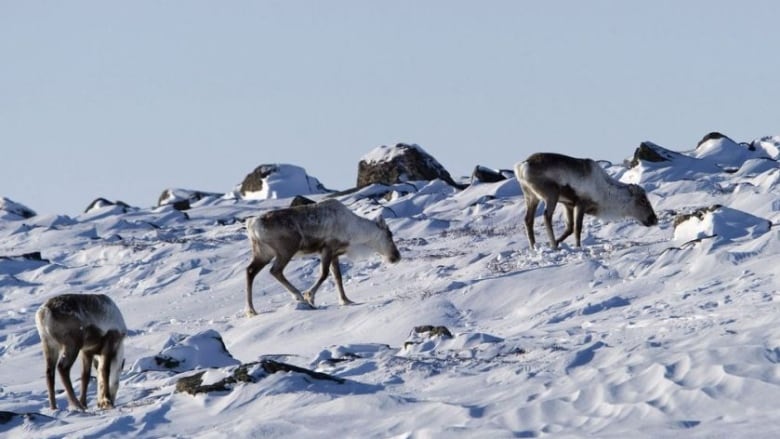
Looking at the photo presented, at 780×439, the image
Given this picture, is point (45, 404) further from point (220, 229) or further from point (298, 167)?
point (298, 167)

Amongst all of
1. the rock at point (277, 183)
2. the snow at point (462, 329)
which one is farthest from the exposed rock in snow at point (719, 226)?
the rock at point (277, 183)

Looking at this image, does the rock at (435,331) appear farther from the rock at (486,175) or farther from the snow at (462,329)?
the rock at (486,175)

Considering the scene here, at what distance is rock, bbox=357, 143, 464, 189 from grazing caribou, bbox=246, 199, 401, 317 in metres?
18.5

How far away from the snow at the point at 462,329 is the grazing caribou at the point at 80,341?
406 mm

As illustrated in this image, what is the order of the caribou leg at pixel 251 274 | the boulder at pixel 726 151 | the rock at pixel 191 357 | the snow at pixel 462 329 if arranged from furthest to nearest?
the boulder at pixel 726 151
the caribou leg at pixel 251 274
the rock at pixel 191 357
the snow at pixel 462 329

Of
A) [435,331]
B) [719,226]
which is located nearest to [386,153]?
[719,226]

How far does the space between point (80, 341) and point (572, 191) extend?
9.23 metres

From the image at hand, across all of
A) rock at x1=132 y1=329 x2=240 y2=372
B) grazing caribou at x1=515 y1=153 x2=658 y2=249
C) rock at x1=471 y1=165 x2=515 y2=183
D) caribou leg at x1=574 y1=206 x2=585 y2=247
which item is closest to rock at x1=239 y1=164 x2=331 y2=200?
rock at x1=471 y1=165 x2=515 y2=183

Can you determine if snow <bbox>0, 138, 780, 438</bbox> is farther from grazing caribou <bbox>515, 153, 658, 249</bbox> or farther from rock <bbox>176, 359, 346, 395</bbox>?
grazing caribou <bbox>515, 153, 658, 249</bbox>

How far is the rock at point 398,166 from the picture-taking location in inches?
1538

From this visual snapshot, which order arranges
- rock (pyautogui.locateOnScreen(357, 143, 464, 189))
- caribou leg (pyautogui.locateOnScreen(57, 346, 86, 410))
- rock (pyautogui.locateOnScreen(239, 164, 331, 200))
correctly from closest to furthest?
caribou leg (pyautogui.locateOnScreen(57, 346, 86, 410)) < rock (pyautogui.locateOnScreen(357, 143, 464, 189)) < rock (pyautogui.locateOnScreen(239, 164, 331, 200))

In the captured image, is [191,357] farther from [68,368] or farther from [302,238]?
[302,238]

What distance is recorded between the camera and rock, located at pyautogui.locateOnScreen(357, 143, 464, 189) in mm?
39062

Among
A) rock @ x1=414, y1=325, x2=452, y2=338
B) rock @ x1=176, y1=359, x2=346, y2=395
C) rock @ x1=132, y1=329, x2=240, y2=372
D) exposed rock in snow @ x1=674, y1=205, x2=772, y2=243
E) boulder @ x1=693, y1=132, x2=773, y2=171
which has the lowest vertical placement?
rock @ x1=132, y1=329, x2=240, y2=372
